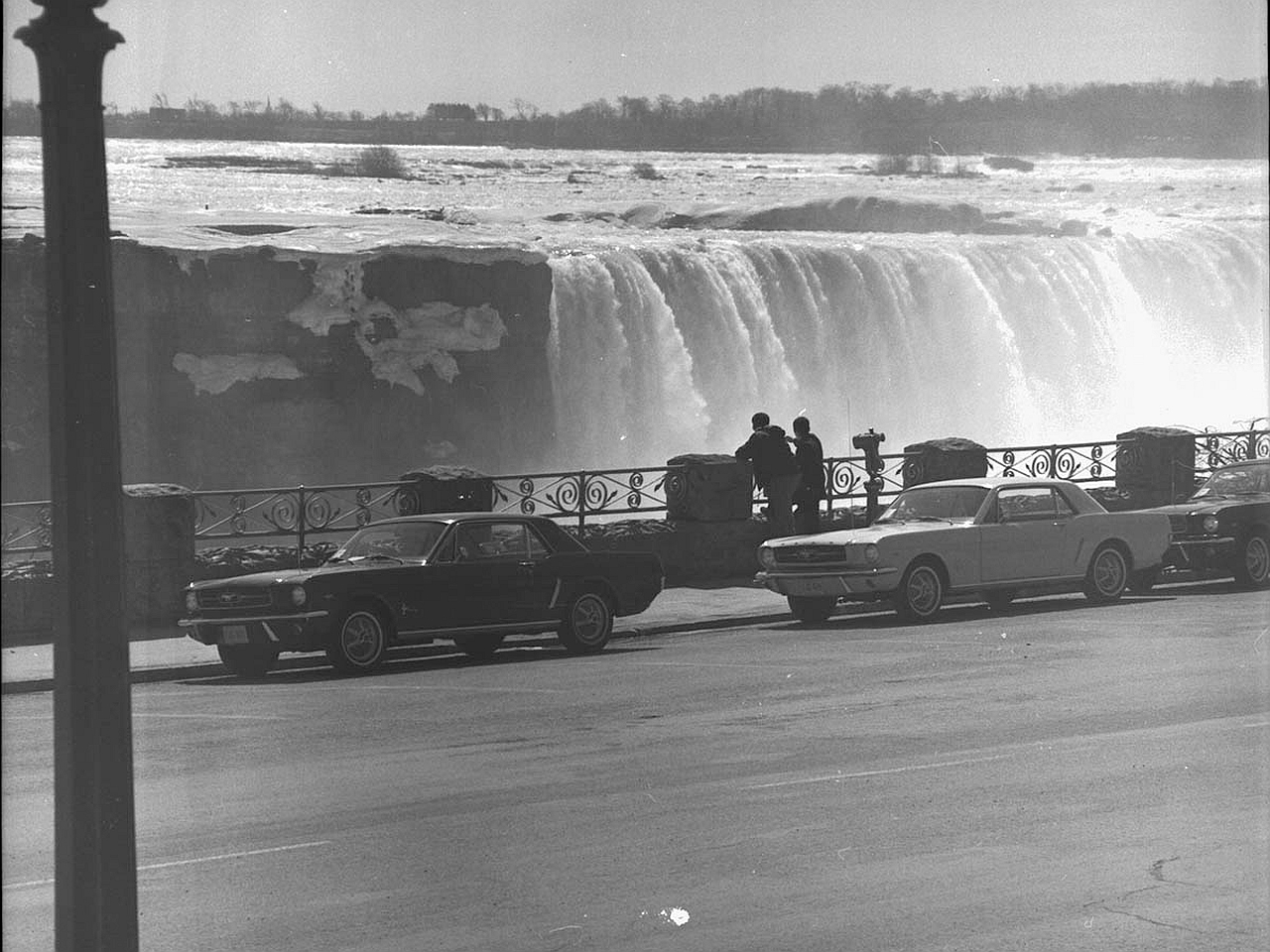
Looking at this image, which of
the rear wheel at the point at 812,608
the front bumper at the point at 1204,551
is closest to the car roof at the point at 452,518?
the rear wheel at the point at 812,608

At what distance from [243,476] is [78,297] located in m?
37.5

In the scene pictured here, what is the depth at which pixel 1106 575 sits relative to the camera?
581 inches

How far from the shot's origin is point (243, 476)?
40031 mm

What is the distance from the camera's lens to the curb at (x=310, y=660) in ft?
37.2

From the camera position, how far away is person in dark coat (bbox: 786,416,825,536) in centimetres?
1684

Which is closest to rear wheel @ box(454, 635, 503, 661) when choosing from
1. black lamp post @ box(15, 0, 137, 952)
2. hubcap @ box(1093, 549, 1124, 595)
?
hubcap @ box(1093, 549, 1124, 595)

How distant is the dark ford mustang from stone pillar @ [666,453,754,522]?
4526mm

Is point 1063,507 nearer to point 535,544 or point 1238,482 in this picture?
point 1238,482

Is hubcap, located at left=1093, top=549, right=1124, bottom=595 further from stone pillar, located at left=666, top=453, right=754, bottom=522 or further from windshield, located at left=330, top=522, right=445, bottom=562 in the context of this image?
windshield, located at left=330, top=522, right=445, bottom=562

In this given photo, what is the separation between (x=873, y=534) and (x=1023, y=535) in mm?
1396

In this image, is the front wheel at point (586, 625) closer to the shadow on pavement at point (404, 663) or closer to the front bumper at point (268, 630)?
the shadow on pavement at point (404, 663)

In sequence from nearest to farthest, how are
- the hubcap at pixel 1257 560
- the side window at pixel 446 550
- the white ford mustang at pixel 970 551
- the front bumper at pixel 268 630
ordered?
the front bumper at pixel 268 630 → the side window at pixel 446 550 → the white ford mustang at pixel 970 551 → the hubcap at pixel 1257 560

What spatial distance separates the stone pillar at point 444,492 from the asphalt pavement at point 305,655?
6.55 ft

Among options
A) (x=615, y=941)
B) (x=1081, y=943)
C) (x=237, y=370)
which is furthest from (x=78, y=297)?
(x=237, y=370)
